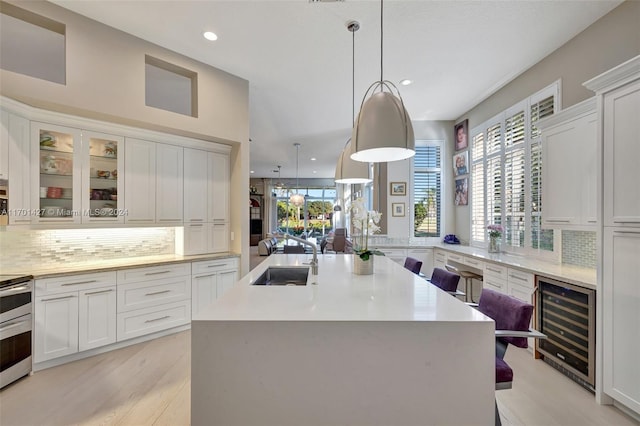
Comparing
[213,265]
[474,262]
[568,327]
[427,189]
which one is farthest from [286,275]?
[427,189]

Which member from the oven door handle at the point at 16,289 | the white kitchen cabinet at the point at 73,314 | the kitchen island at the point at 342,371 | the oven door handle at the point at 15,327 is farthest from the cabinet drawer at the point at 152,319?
the kitchen island at the point at 342,371

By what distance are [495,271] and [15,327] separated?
469cm

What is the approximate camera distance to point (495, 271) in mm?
3285

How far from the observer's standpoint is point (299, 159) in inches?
341

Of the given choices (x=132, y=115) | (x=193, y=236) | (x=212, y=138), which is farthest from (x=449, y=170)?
(x=132, y=115)

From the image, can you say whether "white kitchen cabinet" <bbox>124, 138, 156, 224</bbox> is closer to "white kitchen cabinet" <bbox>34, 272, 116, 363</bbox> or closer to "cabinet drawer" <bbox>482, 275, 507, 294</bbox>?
"white kitchen cabinet" <bbox>34, 272, 116, 363</bbox>

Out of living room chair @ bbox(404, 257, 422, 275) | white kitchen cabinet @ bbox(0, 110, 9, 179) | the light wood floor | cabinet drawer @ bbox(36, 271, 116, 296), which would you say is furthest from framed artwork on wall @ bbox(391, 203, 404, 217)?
white kitchen cabinet @ bbox(0, 110, 9, 179)

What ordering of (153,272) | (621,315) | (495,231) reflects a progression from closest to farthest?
(621,315) < (153,272) < (495,231)

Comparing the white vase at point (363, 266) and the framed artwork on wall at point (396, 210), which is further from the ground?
the framed artwork on wall at point (396, 210)

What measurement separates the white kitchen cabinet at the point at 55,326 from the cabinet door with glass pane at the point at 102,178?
795mm

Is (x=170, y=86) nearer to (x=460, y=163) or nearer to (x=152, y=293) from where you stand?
(x=152, y=293)

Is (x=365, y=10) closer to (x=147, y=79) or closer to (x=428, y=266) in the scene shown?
(x=147, y=79)

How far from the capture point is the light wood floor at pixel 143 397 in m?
1.92

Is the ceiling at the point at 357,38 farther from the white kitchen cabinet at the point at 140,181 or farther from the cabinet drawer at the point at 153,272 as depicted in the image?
the cabinet drawer at the point at 153,272
